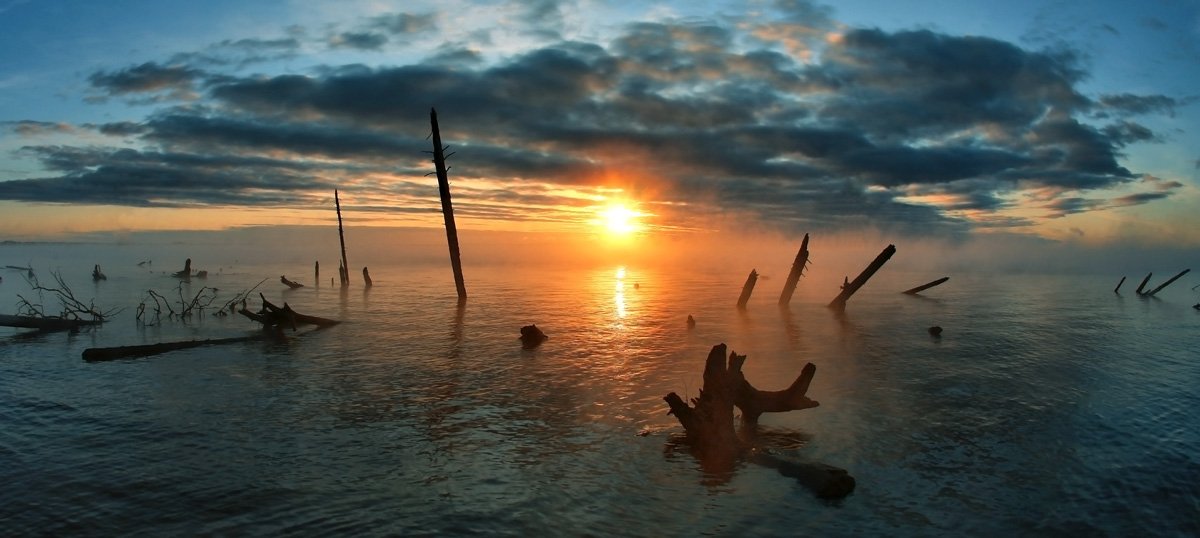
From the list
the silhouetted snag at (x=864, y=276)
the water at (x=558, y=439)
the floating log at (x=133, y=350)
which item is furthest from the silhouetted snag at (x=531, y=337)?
the silhouetted snag at (x=864, y=276)

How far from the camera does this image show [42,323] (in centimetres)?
2472

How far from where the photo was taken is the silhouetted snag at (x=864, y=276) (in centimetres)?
3472

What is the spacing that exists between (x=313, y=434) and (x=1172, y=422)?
1924 centimetres

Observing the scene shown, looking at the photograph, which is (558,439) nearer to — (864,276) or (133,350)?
(133,350)

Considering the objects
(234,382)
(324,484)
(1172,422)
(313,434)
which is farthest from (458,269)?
(1172,422)

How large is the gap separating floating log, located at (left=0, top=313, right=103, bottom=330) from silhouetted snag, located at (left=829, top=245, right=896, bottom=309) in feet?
127

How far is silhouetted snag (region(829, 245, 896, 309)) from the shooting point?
114 ft

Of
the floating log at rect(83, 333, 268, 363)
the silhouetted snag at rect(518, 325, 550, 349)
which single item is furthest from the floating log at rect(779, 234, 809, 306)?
the floating log at rect(83, 333, 268, 363)

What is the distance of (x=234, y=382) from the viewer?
1638 centimetres

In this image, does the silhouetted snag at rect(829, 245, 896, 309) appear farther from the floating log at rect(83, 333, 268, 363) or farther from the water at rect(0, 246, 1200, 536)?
the floating log at rect(83, 333, 268, 363)

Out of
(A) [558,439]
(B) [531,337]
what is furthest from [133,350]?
(A) [558,439]

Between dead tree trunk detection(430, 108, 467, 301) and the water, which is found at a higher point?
dead tree trunk detection(430, 108, 467, 301)

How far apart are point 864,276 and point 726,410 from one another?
29.7m

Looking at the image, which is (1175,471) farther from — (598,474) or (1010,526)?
(598,474)
